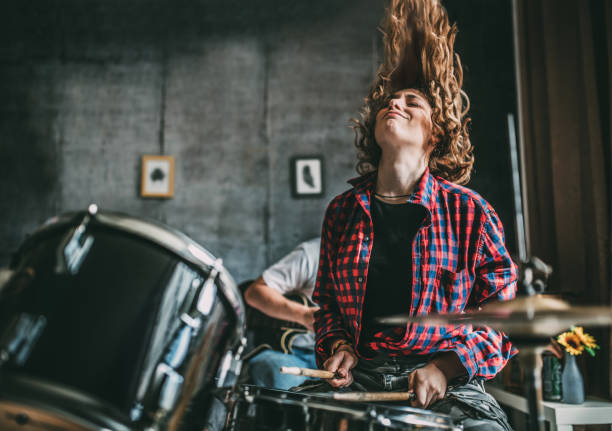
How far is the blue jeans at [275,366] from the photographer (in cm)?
218

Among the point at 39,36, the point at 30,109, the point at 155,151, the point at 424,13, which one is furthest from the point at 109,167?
the point at 424,13

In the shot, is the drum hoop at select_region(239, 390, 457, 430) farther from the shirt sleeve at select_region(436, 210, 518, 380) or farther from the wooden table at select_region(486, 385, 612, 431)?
the wooden table at select_region(486, 385, 612, 431)

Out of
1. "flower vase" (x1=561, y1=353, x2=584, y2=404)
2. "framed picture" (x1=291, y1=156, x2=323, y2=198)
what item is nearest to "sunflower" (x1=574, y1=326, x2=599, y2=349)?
"flower vase" (x1=561, y1=353, x2=584, y2=404)

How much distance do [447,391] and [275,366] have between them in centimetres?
124

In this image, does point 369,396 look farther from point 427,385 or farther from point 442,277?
point 442,277

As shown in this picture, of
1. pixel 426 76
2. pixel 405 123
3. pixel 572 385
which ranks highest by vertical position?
pixel 426 76

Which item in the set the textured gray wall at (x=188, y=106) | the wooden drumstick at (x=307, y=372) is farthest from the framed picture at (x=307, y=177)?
the wooden drumstick at (x=307, y=372)

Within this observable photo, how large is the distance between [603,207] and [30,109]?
152 inches

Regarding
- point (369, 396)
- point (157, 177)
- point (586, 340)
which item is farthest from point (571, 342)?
point (157, 177)

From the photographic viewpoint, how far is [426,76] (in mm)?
1569

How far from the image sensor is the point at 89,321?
0.80 meters

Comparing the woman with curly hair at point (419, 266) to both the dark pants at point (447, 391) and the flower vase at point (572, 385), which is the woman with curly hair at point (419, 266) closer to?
the dark pants at point (447, 391)

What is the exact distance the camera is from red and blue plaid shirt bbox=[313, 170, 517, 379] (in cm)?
120

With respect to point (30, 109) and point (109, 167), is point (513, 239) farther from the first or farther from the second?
point (30, 109)
